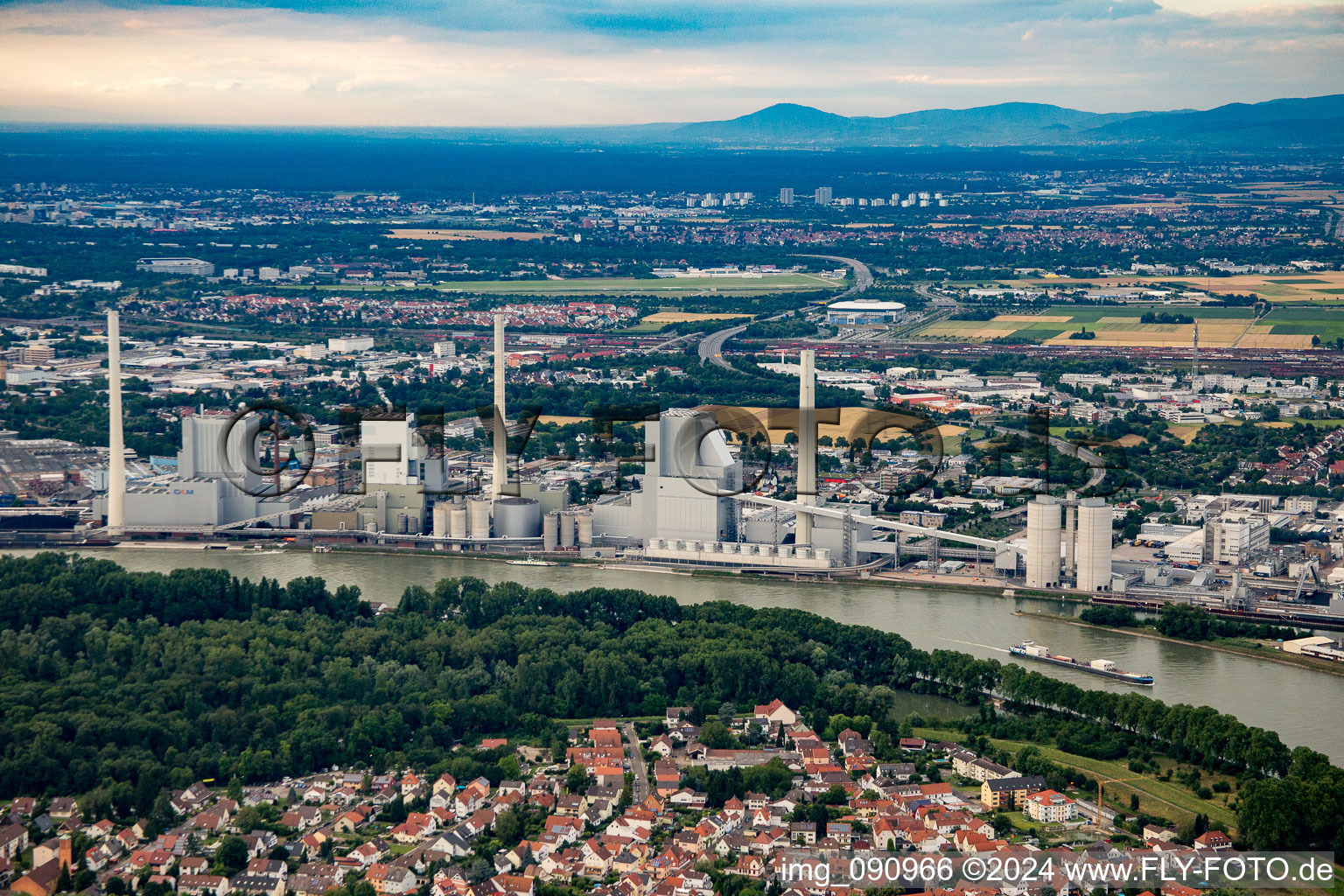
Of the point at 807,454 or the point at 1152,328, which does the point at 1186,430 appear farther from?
the point at 1152,328

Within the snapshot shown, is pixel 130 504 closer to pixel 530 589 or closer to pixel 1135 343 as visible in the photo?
pixel 530 589

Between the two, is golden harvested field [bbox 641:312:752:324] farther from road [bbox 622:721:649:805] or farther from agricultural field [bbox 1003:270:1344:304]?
road [bbox 622:721:649:805]

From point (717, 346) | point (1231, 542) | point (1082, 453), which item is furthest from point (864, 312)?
point (1231, 542)

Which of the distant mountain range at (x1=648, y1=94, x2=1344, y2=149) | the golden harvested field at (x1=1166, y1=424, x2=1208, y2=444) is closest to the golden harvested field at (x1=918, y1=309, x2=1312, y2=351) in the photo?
the golden harvested field at (x1=1166, y1=424, x2=1208, y2=444)

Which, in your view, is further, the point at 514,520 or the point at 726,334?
the point at 726,334

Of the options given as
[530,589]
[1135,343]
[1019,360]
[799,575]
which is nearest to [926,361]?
[1019,360]
